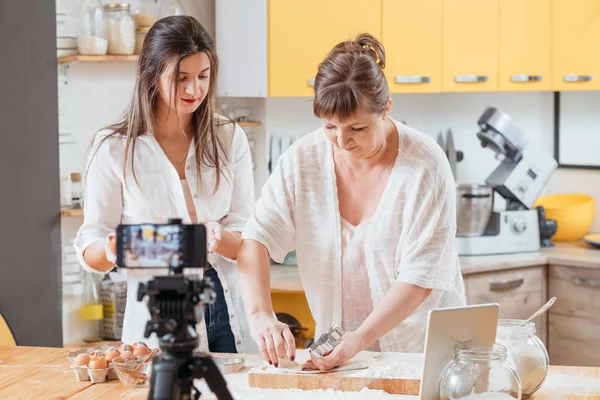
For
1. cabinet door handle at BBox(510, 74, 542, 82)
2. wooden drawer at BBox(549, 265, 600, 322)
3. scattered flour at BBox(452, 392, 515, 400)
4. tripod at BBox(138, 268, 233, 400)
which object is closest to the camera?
tripod at BBox(138, 268, 233, 400)

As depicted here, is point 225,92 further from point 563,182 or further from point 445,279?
point 445,279

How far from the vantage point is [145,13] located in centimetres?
360

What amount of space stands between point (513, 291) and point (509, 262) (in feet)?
0.39

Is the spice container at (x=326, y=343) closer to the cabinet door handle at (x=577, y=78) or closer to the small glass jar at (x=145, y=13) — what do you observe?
the small glass jar at (x=145, y=13)

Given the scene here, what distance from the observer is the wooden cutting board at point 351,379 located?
6.14 ft

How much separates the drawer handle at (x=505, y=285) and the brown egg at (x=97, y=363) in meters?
1.96

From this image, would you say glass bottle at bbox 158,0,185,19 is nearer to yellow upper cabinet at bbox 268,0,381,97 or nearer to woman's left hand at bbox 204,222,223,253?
yellow upper cabinet at bbox 268,0,381,97

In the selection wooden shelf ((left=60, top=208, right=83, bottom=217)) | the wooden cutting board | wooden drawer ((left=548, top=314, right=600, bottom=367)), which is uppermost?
wooden shelf ((left=60, top=208, right=83, bottom=217))

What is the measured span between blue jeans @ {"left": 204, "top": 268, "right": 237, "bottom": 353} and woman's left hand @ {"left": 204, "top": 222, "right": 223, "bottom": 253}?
21 centimetres

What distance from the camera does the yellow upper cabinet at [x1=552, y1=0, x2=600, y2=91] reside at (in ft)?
12.1

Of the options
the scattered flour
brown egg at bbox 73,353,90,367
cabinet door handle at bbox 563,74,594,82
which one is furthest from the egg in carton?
cabinet door handle at bbox 563,74,594,82

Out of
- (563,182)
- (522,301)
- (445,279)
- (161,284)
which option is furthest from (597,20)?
(161,284)

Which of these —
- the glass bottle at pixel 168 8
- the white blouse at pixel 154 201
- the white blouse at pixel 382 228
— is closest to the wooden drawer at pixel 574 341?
the white blouse at pixel 382 228

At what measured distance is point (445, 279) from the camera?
6.88 ft
